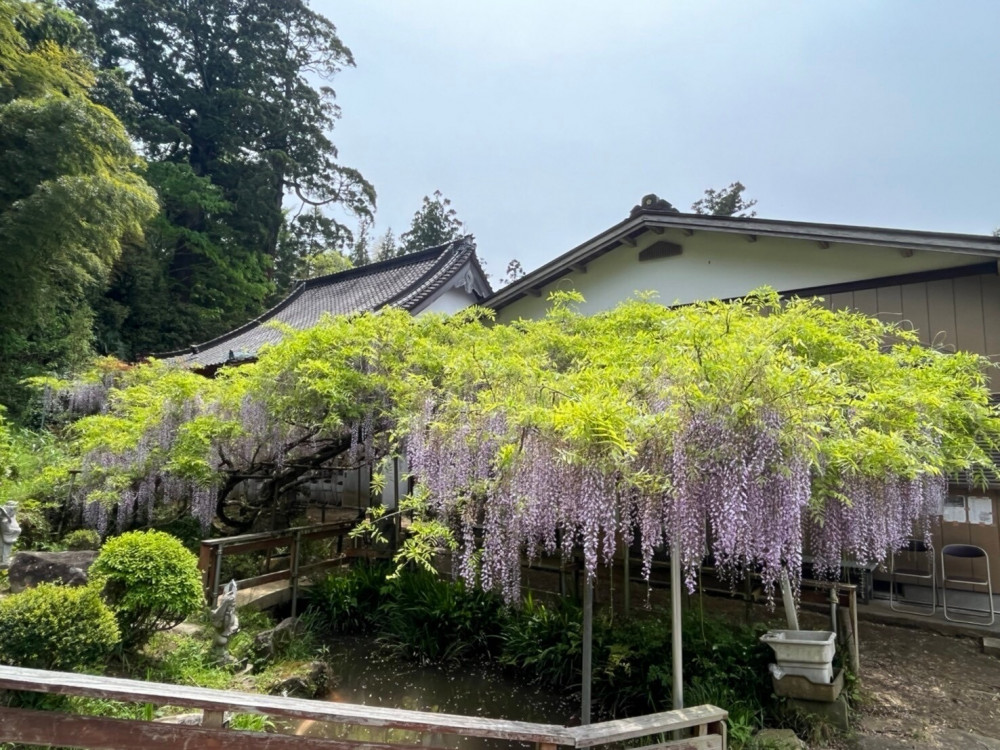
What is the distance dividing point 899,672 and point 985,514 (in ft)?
6.99

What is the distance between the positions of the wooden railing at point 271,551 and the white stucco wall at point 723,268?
15.5ft

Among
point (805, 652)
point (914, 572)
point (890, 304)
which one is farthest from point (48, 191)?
point (914, 572)

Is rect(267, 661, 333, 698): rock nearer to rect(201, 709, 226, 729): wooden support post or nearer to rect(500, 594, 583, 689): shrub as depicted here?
rect(500, 594, 583, 689): shrub

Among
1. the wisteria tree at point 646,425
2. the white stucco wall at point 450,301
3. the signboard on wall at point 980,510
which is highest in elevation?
the white stucco wall at point 450,301

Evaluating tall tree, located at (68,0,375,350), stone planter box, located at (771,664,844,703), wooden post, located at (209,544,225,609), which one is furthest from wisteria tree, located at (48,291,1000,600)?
tall tree, located at (68,0,375,350)

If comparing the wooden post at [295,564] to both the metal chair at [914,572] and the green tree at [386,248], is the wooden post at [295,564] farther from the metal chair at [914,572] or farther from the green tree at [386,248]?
the green tree at [386,248]

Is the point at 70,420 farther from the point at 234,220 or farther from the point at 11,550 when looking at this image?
the point at 234,220

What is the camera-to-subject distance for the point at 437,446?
437 centimetres

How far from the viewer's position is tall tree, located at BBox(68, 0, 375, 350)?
19906 mm

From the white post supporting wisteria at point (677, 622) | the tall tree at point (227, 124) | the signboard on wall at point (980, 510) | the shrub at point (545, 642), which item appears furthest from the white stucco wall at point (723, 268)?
the tall tree at point (227, 124)

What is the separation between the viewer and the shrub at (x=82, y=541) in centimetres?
699

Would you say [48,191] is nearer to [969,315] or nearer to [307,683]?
[307,683]

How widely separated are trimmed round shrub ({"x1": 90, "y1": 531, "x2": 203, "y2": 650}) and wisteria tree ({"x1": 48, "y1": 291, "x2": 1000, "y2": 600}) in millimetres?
1762

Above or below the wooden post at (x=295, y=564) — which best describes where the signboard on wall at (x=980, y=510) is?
above
